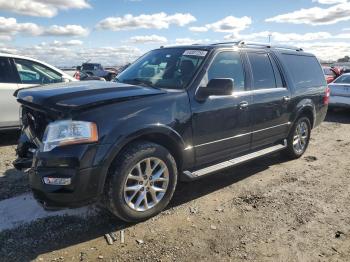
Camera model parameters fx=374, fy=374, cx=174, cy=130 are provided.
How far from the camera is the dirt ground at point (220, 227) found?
3.41 m

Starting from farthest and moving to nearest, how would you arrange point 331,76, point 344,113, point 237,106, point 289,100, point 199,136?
point 331,76, point 344,113, point 289,100, point 237,106, point 199,136

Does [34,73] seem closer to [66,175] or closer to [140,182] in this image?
[140,182]

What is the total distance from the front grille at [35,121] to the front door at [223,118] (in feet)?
5.31

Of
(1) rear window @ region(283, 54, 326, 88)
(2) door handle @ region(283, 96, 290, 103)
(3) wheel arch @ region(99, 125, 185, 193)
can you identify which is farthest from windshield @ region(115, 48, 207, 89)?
(1) rear window @ region(283, 54, 326, 88)

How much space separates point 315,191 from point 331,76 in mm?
16447

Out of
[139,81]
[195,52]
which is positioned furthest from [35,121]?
[195,52]

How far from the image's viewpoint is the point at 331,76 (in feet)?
64.8

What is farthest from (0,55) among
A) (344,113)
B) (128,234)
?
(344,113)

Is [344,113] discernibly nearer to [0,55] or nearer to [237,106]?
[237,106]

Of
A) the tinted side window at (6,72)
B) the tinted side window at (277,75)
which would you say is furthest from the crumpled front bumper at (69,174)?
the tinted side window at (6,72)

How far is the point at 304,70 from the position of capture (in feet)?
21.5

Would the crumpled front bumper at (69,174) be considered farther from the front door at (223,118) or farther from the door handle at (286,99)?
the door handle at (286,99)

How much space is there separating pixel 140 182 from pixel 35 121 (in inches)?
50.4

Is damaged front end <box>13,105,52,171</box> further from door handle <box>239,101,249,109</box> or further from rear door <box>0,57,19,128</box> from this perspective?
rear door <box>0,57,19,128</box>
